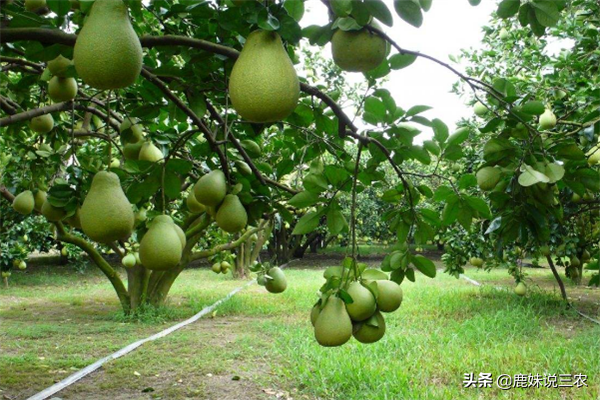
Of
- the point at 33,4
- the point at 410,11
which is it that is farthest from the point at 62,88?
the point at 410,11

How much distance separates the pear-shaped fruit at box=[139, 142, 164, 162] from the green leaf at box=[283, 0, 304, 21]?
112 centimetres

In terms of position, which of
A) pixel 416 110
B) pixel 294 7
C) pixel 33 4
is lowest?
pixel 416 110

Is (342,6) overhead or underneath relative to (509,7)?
underneath

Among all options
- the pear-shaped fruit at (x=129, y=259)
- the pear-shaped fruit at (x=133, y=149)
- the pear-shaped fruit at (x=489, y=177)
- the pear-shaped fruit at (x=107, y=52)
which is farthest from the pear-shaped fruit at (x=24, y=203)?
the pear-shaped fruit at (x=129, y=259)

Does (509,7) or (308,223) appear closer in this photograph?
(509,7)

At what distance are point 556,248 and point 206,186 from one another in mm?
5079

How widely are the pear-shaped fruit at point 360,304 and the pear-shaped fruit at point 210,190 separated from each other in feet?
1.64

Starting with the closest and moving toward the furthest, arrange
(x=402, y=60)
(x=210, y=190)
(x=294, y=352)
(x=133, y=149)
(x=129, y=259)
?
(x=402, y=60) → (x=210, y=190) → (x=133, y=149) → (x=294, y=352) → (x=129, y=259)

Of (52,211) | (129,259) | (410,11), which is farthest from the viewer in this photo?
(129,259)

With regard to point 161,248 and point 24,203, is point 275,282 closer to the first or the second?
point 161,248

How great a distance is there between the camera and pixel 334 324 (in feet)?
3.82

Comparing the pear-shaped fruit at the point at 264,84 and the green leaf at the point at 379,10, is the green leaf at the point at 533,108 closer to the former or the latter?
the green leaf at the point at 379,10

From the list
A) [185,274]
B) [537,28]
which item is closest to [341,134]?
[537,28]

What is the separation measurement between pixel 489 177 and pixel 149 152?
1242 mm
